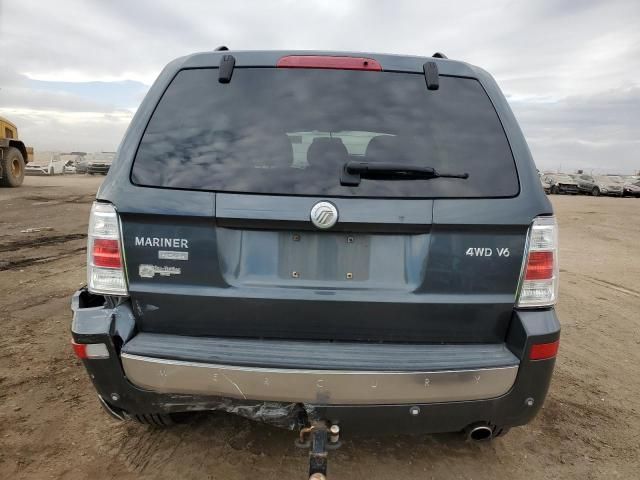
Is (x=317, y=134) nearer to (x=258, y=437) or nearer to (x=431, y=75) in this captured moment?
(x=431, y=75)

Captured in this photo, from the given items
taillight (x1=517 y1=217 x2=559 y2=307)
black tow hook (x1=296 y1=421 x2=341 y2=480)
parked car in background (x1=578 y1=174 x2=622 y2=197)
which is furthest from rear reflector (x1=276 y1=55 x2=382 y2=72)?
parked car in background (x1=578 y1=174 x2=622 y2=197)

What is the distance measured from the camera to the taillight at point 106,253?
83.6 inches

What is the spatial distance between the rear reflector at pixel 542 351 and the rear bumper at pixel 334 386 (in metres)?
0.02

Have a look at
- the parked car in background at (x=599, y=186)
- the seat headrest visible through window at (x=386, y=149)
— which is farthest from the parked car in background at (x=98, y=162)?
the parked car in background at (x=599, y=186)

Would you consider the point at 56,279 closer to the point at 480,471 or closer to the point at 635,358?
the point at 480,471

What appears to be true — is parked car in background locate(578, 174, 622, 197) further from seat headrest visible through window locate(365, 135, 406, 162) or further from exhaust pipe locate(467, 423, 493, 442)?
seat headrest visible through window locate(365, 135, 406, 162)

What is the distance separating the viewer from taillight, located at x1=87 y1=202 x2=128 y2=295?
212 cm

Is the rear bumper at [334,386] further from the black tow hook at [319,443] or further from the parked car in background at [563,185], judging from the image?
the parked car in background at [563,185]

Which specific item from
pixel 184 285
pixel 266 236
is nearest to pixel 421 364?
pixel 266 236

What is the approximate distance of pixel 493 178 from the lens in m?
2.15

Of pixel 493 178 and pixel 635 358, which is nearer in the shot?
pixel 493 178

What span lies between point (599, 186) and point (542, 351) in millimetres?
40997

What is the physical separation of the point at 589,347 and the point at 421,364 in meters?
3.49

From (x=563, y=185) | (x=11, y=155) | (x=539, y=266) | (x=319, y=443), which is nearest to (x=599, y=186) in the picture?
(x=563, y=185)
